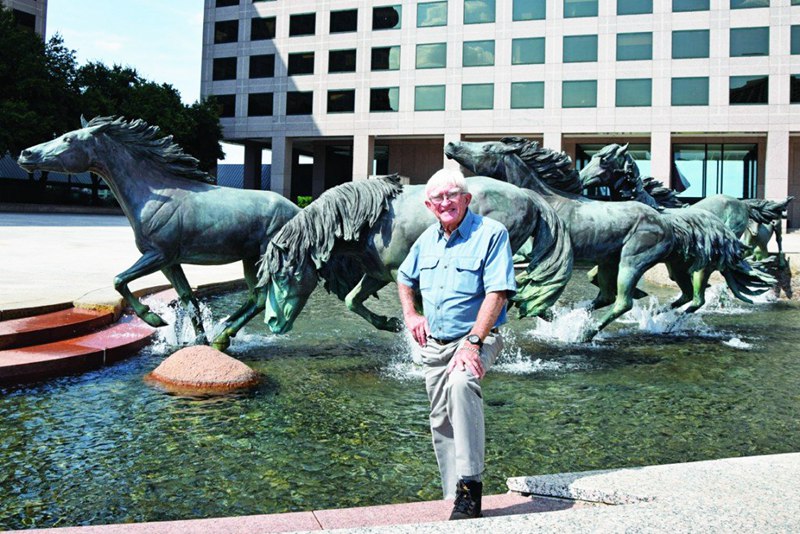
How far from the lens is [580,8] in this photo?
151 ft

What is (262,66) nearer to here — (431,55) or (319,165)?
(319,165)

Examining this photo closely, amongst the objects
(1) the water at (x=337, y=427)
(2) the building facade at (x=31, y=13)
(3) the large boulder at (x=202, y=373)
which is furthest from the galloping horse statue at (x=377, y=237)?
(2) the building facade at (x=31, y=13)

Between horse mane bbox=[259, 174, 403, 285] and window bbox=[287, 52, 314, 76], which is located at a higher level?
window bbox=[287, 52, 314, 76]

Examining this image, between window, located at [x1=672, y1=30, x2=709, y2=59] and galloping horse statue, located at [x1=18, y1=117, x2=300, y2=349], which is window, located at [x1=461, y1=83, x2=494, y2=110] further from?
galloping horse statue, located at [x1=18, y1=117, x2=300, y2=349]

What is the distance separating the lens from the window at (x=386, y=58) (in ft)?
162

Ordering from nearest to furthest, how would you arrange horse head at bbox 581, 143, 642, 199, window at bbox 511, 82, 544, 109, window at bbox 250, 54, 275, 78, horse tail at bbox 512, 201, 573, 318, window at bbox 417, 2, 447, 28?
1. horse tail at bbox 512, 201, 573, 318
2. horse head at bbox 581, 143, 642, 199
3. window at bbox 511, 82, 544, 109
4. window at bbox 417, 2, 447, 28
5. window at bbox 250, 54, 275, 78

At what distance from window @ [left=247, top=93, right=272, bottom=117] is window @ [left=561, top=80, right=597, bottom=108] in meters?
21.2

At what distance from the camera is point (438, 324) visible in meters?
3.38

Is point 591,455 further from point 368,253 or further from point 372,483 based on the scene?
point 368,253

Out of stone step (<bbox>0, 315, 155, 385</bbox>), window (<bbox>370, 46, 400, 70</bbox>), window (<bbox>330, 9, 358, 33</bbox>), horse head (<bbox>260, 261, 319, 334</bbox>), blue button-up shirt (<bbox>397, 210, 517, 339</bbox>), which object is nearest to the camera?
blue button-up shirt (<bbox>397, 210, 517, 339</bbox>)

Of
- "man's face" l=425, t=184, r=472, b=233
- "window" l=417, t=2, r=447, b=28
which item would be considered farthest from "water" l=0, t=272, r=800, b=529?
"window" l=417, t=2, r=447, b=28

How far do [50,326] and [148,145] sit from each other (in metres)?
2.12

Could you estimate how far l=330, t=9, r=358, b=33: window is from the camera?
5094cm

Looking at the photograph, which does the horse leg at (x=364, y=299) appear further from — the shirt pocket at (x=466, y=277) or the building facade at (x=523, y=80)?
the building facade at (x=523, y=80)
